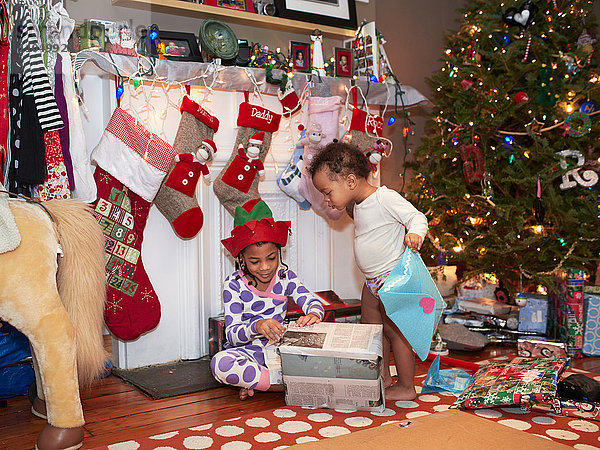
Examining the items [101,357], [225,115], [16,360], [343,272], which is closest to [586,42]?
[343,272]

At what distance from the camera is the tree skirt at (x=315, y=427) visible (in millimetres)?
1878

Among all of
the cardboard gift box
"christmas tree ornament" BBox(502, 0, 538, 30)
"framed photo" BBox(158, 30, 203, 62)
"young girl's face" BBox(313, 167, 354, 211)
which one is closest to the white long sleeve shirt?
"young girl's face" BBox(313, 167, 354, 211)

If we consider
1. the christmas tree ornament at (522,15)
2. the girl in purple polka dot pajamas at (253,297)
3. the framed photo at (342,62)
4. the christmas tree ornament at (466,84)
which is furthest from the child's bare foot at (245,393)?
the christmas tree ornament at (522,15)

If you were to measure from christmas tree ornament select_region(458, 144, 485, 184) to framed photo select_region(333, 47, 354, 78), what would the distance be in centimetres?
88

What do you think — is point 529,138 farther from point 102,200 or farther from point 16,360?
point 16,360

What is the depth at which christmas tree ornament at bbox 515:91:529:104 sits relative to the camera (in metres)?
3.51

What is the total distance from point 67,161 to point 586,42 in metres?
3.06

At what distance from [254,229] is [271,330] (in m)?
0.43

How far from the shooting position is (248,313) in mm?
2576

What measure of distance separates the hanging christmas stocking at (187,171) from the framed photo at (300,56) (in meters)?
0.66

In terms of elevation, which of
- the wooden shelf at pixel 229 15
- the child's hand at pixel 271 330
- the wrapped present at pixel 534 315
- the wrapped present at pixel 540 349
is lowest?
the wrapped present at pixel 540 349

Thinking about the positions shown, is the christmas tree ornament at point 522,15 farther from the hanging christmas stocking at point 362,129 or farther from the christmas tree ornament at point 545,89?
the hanging christmas stocking at point 362,129

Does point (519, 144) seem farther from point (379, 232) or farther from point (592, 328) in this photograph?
point (379, 232)

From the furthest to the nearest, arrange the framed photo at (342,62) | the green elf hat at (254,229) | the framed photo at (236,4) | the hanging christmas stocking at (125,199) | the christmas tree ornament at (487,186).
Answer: the christmas tree ornament at (487,186) < the framed photo at (342,62) < the framed photo at (236,4) < the hanging christmas stocking at (125,199) < the green elf hat at (254,229)
